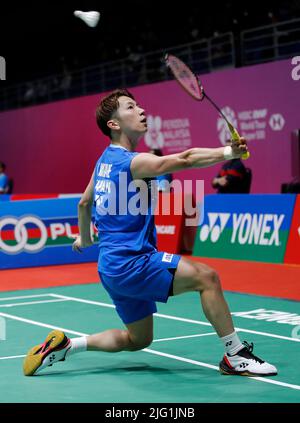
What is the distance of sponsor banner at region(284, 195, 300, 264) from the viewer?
1077 cm

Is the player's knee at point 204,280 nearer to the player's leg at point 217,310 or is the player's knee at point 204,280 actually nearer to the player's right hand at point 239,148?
the player's leg at point 217,310

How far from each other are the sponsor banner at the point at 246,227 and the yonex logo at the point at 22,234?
231 centimetres

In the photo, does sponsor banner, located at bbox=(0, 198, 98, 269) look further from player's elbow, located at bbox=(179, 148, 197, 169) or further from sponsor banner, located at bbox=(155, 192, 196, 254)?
player's elbow, located at bbox=(179, 148, 197, 169)

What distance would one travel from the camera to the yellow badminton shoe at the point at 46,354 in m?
5.35

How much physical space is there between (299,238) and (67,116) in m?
11.0

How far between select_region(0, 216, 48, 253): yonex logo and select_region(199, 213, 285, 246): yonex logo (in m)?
2.39

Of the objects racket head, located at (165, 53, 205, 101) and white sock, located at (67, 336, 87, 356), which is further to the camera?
racket head, located at (165, 53, 205, 101)

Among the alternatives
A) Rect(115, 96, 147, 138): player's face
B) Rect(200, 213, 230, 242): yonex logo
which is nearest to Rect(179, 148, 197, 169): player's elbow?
Rect(115, 96, 147, 138): player's face

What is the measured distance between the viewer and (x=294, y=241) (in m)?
10.8

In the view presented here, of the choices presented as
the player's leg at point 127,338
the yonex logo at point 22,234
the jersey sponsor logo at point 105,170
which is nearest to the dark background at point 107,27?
the yonex logo at point 22,234

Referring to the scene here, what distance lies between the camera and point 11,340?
6633mm

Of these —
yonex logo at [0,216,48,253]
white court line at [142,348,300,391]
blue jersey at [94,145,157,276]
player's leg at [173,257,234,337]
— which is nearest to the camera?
white court line at [142,348,300,391]

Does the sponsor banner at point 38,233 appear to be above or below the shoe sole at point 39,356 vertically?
above
